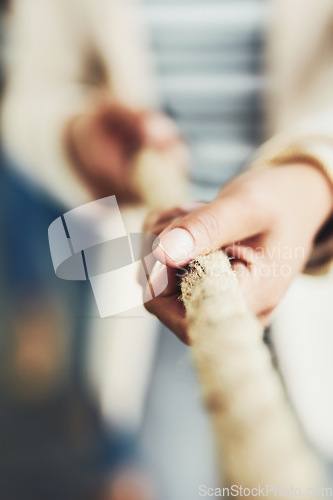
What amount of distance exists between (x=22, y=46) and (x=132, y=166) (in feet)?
0.40

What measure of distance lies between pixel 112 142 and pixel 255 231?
15cm

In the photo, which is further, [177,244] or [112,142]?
[112,142]

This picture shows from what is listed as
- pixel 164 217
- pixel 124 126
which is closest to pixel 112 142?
pixel 124 126

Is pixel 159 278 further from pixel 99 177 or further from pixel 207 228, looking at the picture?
pixel 99 177

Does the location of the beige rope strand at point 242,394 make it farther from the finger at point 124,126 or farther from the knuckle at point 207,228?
the finger at point 124,126

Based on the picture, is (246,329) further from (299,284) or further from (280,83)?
(280,83)

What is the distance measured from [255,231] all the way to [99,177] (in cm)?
16

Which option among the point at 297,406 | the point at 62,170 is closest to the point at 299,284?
the point at 297,406

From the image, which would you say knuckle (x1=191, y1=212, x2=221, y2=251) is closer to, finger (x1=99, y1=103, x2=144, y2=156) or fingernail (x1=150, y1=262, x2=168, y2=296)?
fingernail (x1=150, y1=262, x2=168, y2=296)

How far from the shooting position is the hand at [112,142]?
0.28 metres

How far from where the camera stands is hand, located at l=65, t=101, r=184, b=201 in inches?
11.0

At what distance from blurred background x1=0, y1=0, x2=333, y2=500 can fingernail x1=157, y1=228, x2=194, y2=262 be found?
0.13 meters

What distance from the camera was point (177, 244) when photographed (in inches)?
5.0

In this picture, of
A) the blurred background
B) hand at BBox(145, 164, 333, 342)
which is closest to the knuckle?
hand at BBox(145, 164, 333, 342)
